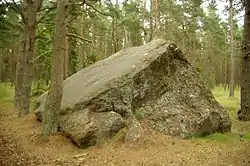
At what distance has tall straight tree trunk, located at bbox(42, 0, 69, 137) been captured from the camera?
9500mm

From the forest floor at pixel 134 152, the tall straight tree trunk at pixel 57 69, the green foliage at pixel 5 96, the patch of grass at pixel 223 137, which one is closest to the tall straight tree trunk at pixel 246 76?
the patch of grass at pixel 223 137

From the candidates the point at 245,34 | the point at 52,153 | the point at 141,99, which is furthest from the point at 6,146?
the point at 245,34

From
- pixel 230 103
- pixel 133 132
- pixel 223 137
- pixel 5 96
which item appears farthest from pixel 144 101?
pixel 5 96

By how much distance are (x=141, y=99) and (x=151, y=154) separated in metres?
2.45

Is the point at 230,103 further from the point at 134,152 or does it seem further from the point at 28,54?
the point at 134,152

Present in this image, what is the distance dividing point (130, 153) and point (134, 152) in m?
0.11

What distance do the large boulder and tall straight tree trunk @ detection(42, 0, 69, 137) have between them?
49cm

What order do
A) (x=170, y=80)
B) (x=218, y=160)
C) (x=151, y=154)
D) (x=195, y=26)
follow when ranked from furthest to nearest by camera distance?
1. (x=195, y=26)
2. (x=170, y=80)
3. (x=151, y=154)
4. (x=218, y=160)

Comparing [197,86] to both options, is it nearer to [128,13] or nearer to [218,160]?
[218,160]

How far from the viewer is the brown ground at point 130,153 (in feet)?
24.9

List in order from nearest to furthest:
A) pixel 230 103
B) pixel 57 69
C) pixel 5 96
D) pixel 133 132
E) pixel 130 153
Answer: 1. pixel 130 153
2. pixel 133 132
3. pixel 57 69
4. pixel 230 103
5. pixel 5 96

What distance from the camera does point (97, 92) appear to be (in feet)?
32.7

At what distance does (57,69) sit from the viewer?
9.54m

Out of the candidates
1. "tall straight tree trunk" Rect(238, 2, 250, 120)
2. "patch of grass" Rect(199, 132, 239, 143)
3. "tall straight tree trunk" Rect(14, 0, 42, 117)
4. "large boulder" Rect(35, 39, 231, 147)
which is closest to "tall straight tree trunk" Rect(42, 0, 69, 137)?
"large boulder" Rect(35, 39, 231, 147)
